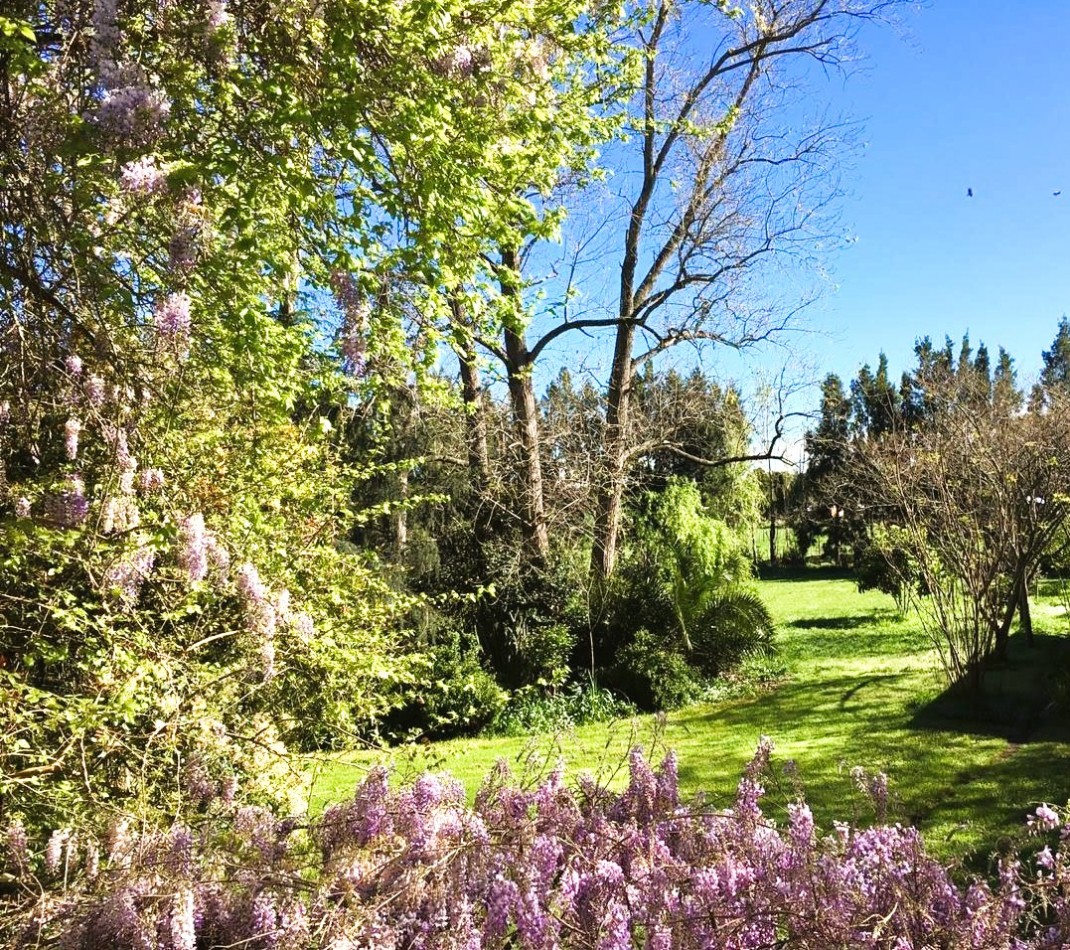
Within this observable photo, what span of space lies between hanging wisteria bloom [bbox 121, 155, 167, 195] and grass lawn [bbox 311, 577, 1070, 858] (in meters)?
2.55

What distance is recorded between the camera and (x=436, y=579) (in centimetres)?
1152

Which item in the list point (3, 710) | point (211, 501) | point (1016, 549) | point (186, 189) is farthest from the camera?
point (1016, 549)

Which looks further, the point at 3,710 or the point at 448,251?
the point at 448,251

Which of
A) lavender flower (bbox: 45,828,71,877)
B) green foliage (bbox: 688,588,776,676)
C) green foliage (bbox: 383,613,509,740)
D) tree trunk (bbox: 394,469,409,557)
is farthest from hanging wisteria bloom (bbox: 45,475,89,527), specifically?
green foliage (bbox: 688,588,776,676)

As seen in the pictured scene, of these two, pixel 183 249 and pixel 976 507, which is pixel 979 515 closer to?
pixel 976 507

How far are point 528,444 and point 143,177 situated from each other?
924cm

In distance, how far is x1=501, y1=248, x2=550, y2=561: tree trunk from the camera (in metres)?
12.2

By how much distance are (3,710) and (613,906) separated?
7.73ft

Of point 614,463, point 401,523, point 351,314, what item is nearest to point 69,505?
point 351,314

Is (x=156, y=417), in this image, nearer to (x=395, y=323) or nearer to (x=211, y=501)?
(x=211, y=501)

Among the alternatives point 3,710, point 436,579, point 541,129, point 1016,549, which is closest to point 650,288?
point 436,579

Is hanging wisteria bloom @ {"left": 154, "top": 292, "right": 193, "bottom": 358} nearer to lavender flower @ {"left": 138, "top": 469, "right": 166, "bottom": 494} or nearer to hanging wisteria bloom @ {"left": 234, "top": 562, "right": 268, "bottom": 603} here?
lavender flower @ {"left": 138, "top": 469, "right": 166, "bottom": 494}

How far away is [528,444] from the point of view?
41.2ft

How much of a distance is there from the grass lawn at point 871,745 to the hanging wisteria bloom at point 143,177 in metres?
2.55
